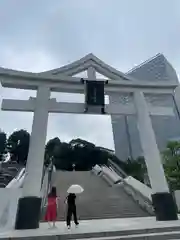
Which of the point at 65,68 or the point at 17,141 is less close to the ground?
the point at 17,141

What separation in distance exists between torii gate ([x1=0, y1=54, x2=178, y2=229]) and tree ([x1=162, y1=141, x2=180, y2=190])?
398 cm

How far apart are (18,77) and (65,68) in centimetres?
208

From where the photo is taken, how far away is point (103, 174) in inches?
766

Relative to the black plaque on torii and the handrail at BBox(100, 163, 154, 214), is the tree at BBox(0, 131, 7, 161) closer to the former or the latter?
the handrail at BBox(100, 163, 154, 214)

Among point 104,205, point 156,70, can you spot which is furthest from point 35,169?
point 156,70

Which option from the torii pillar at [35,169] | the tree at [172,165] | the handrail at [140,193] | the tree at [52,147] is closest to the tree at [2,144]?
the tree at [52,147]

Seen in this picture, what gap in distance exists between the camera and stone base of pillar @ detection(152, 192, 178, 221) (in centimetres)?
826

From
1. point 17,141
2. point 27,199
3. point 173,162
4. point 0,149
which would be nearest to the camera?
point 27,199

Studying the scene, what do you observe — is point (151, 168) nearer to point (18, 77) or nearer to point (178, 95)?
point (178, 95)

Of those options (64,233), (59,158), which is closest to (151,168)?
(64,233)

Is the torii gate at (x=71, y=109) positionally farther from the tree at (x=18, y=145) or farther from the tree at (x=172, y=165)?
the tree at (x=18, y=145)

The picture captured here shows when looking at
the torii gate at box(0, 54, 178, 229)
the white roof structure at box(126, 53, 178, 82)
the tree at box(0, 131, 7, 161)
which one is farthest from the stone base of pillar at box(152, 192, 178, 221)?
the tree at box(0, 131, 7, 161)

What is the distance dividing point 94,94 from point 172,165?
273 inches

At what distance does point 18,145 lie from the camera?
50.8 m
